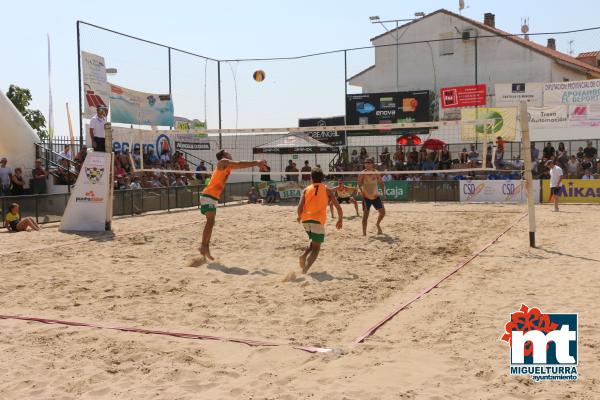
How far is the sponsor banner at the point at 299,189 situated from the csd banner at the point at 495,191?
2.09 m

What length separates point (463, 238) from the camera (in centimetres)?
1105

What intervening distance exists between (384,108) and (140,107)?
11170 millimetres

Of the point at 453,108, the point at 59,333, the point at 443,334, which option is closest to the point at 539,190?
the point at 453,108

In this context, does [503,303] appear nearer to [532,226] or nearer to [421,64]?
[532,226]

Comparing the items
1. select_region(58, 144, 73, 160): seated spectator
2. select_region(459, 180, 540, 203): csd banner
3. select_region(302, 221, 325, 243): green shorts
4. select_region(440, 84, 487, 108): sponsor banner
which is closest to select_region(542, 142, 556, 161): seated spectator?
select_region(459, 180, 540, 203): csd banner

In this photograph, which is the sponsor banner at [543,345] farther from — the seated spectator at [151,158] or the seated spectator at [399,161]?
the seated spectator at [399,161]

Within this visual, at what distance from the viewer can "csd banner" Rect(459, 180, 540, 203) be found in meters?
19.6

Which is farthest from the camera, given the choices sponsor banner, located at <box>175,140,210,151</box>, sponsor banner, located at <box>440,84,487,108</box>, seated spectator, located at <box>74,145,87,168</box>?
sponsor banner, located at <box>440,84,487,108</box>

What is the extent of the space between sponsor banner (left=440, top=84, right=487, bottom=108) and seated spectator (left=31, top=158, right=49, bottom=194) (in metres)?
16.5

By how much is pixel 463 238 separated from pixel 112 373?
812 cm

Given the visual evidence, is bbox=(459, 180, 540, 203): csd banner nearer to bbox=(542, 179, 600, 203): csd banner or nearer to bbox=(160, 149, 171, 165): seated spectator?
bbox=(542, 179, 600, 203): csd banner

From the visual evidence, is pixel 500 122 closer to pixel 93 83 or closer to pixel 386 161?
pixel 386 161

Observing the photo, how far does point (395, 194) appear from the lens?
71.3ft

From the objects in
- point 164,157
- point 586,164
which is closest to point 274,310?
point 164,157
